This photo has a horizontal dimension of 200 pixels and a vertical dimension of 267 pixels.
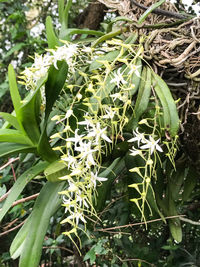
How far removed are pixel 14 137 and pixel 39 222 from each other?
157 mm

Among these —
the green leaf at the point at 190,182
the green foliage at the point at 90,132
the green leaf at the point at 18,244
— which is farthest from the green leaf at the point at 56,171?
the green leaf at the point at 190,182

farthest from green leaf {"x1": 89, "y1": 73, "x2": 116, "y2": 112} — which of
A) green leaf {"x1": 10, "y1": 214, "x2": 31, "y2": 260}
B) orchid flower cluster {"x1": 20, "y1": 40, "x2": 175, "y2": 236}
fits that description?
green leaf {"x1": 10, "y1": 214, "x2": 31, "y2": 260}

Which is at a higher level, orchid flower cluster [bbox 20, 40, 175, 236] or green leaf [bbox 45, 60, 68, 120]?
green leaf [bbox 45, 60, 68, 120]

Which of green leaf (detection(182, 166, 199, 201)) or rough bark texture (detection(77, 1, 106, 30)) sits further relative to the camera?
rough bark texture (detection(77, 1, 106, 30))

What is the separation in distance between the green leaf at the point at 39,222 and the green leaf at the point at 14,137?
0.30 ft

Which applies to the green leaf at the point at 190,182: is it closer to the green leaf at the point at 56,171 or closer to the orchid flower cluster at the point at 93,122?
the orchid flower cluster at the point at 93,122

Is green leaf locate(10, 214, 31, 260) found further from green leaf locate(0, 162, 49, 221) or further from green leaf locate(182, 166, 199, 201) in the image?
green leaf locate(182, 166, 199, 201)

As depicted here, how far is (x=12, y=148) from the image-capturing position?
65cm

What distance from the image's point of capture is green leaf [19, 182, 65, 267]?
0.59m

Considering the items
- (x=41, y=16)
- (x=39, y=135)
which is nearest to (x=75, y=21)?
(x=41, y=16)

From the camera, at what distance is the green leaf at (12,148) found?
631 mm

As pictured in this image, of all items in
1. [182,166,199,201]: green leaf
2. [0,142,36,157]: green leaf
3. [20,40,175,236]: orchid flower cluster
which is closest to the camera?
[20,40,175,236]: orchid flower cluster

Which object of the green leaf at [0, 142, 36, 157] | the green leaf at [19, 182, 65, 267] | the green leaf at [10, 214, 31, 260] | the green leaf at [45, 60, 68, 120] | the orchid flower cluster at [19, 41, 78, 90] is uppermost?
the orchid flower cluster at [19, 41, 78, 90]

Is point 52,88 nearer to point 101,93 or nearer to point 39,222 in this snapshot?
point 101,93
